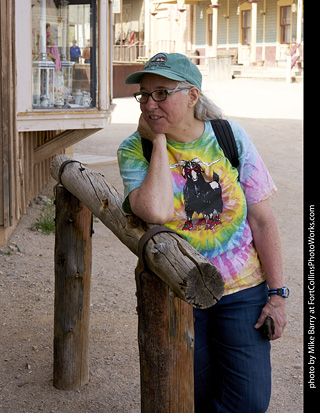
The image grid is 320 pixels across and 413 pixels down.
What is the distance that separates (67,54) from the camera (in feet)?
22.8

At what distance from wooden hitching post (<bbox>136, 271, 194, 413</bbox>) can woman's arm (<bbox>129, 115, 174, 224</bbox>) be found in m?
0.24

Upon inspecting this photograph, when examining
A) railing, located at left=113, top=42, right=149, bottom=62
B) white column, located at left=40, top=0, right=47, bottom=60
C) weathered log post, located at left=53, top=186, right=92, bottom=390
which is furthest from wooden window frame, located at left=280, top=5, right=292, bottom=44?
weathered log post, located at left=53, top=186, right=92, bottom=390

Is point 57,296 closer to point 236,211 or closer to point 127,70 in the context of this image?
point 236,211

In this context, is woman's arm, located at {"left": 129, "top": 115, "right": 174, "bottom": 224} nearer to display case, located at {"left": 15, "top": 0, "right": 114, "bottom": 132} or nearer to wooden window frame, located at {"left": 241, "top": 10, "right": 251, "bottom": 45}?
display case, located at {"left": 15, "top": 0, "right": 114, "bottom": 132}

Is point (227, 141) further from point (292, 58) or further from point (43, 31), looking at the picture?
point (292, 58)

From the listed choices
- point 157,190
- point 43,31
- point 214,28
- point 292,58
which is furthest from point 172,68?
point 214,28

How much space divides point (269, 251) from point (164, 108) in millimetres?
688

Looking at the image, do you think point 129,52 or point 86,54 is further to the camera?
point 129,52

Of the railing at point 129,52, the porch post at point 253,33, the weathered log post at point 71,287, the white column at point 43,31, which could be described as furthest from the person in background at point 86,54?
the porch post at point 253,33

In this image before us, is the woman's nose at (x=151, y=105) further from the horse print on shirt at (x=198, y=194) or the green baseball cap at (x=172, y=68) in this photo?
the horse print on shirt at (x=198, y=194)

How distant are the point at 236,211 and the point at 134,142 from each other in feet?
1.59

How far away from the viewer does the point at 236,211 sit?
2482 mm

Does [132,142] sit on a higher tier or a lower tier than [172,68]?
lower

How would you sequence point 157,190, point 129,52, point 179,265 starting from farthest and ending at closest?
point 129,52 < point 157,190 < point 179,265
